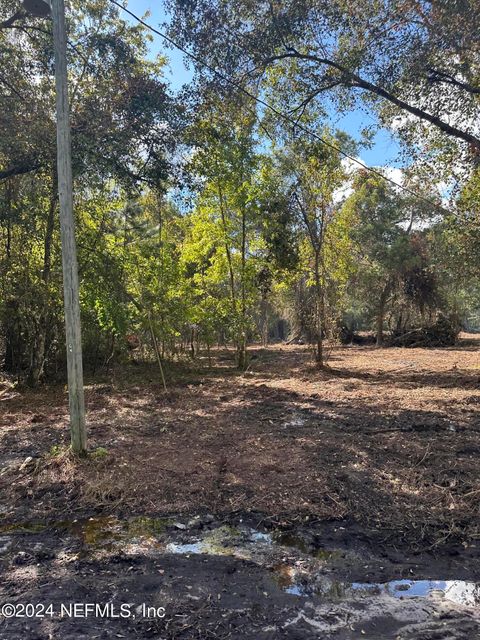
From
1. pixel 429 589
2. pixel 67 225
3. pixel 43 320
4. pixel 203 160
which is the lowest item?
pixel 429 589

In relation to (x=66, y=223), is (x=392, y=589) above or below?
below

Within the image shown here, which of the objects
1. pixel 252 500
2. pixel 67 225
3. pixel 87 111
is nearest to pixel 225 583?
pixel 252 500

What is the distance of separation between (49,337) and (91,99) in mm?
5863

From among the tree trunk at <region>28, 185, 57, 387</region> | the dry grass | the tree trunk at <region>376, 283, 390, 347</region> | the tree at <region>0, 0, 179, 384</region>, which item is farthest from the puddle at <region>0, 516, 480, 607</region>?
the tree trunk at <region>376, 283, 390, 347</region>

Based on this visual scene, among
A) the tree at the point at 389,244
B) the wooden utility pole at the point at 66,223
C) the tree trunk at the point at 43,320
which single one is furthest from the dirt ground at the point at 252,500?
the tree at the point at 389,244

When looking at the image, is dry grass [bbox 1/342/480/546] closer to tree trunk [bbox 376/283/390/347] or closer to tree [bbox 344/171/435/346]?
tree [bbox 344/171/435/346]

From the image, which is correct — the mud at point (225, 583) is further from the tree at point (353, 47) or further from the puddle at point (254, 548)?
the tree at point (353, 47)

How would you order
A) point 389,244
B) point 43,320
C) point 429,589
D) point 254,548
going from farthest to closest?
point 389,244
point 43,320
point 254,548
point 429,589

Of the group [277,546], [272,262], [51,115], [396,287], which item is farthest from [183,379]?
[396,287]

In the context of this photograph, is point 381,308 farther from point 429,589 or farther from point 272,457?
point 429,589

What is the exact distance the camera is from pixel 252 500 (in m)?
4.12

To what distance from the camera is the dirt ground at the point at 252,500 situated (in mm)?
2539

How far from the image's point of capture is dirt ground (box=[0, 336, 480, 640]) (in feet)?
8.33

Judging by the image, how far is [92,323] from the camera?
1181 cm
